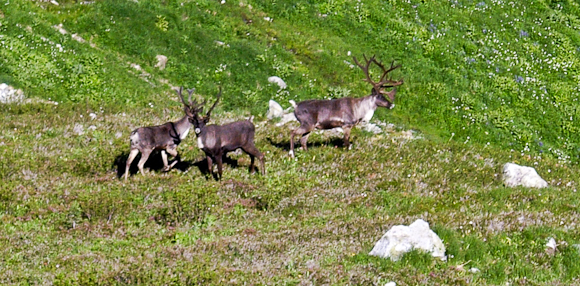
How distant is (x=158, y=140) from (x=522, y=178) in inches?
411

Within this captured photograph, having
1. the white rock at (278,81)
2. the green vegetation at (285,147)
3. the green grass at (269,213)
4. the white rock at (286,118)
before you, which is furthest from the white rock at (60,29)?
the white rock at (286,118)

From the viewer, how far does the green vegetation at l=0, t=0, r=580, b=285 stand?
12.6 meters

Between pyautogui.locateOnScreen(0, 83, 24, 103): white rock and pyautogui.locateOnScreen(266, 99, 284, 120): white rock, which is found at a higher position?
pyautogui.locateOnScreen(0, 83, 24, 103): white rock

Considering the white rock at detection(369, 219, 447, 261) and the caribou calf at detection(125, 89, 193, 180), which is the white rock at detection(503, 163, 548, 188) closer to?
the white rock at detection(369, 219, 447, 261)

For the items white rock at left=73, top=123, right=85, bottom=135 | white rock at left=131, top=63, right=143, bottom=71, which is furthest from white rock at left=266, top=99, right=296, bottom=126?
white rock at left=73, top=123, right=85, bottom=135

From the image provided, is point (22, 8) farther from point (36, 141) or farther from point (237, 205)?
point (237, 205)

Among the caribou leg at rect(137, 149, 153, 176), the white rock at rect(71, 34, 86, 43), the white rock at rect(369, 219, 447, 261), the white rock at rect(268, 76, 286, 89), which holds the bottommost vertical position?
the white rock at rect(268, 76, 286, 89)

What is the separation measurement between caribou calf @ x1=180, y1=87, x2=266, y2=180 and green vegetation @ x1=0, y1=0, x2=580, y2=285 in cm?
66

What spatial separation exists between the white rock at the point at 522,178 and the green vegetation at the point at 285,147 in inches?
19.5

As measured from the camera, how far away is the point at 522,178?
20.0 meters

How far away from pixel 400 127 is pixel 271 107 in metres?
5.06

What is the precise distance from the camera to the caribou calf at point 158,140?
1786 centimetres

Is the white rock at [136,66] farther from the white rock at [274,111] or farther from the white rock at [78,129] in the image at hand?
the white rock at [78,129]

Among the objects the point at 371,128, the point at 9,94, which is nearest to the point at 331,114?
the point at 371,128
